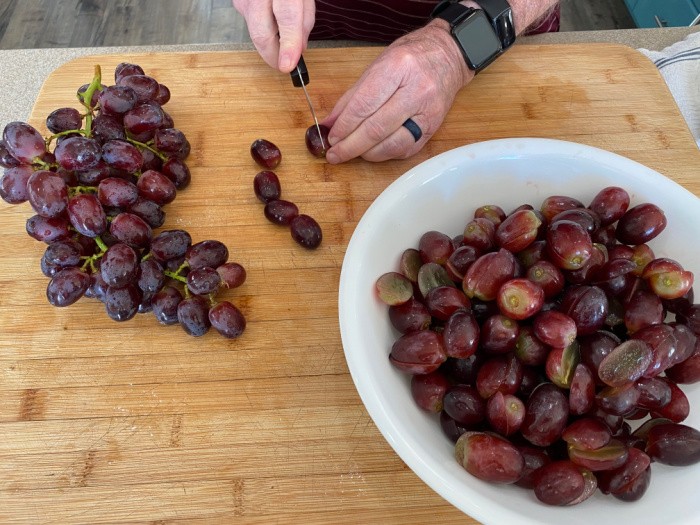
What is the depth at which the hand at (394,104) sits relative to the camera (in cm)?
86

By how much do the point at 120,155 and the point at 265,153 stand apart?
21 centimetres

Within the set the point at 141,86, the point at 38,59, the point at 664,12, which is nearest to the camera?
the point at 141,86

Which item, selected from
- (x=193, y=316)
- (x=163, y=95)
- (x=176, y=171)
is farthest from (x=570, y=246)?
(x=163, y=95)

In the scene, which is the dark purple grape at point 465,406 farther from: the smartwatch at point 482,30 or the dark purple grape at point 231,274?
the smartwatch at point 482,30

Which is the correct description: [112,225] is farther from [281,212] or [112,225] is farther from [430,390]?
[430,390]

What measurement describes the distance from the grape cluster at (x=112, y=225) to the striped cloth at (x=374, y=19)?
525mm

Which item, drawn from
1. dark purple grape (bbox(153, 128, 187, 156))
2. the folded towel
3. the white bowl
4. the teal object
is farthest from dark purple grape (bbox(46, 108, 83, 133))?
the teal object

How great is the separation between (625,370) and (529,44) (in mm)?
756

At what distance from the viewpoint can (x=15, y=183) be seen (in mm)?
745

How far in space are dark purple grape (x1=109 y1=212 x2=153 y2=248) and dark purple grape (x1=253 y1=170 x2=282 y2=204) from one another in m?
0.18

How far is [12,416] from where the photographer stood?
70 cm

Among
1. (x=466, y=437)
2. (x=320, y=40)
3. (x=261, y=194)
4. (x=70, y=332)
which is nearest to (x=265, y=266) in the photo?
(x=261, y=194)

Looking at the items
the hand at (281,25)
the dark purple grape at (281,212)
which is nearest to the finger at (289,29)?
the hand at (281,25)

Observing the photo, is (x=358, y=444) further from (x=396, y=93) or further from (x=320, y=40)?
(x=320, y=40)
